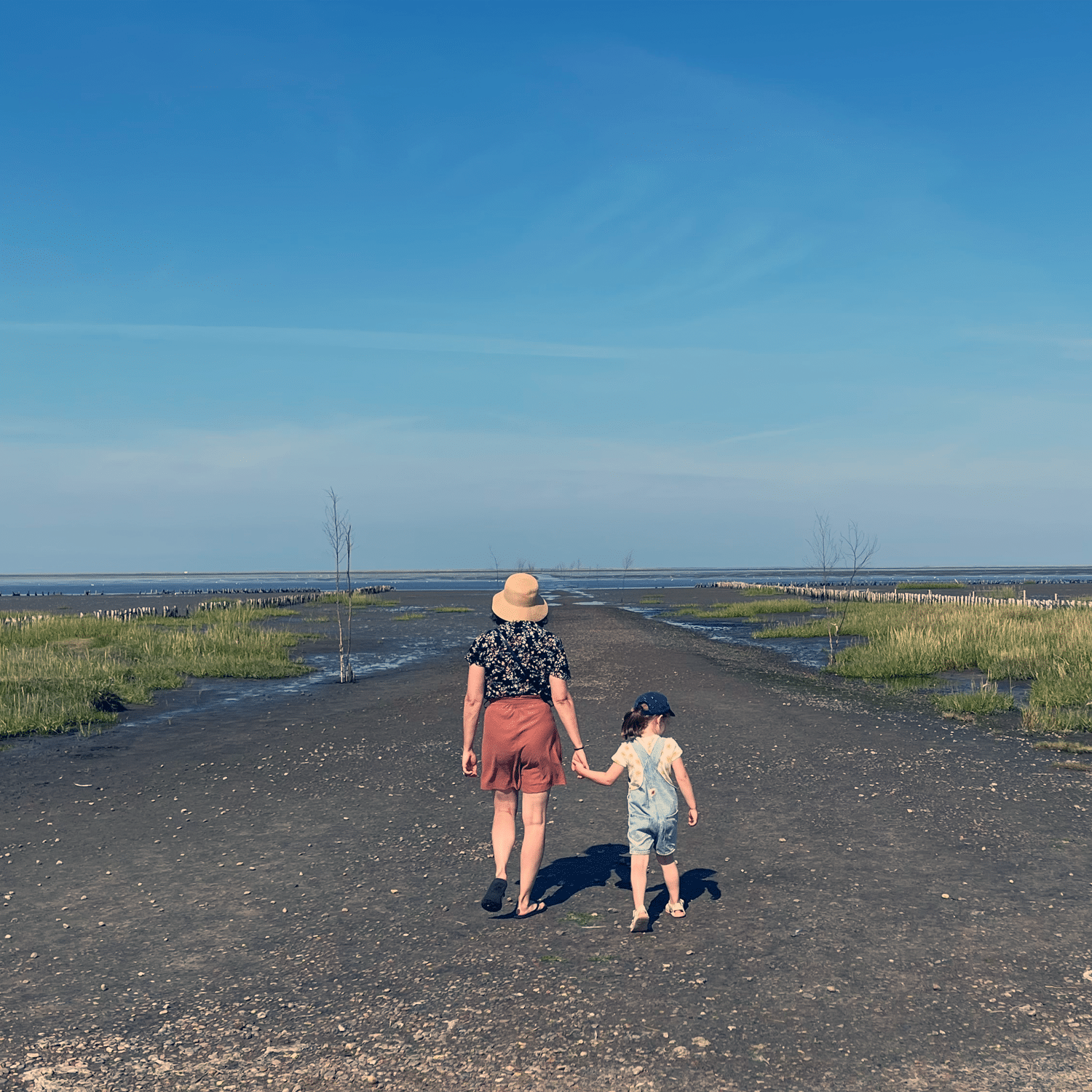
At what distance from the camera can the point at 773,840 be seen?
7.76m

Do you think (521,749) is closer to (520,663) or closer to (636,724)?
(520,663)

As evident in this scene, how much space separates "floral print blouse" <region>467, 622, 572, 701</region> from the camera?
603 centimetres

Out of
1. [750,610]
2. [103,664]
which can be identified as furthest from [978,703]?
[750,610]

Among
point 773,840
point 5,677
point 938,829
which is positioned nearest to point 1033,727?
point 938,829

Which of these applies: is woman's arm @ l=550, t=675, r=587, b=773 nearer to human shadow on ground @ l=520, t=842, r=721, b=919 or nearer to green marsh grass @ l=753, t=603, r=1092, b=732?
human shadow on ground @ l=520, t=842, r=721, b=919

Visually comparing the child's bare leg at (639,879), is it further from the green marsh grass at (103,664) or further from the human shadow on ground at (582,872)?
the green marsh grass at (103,664)

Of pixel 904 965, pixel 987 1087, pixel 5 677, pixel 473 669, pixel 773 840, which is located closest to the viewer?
pixel 987 1087

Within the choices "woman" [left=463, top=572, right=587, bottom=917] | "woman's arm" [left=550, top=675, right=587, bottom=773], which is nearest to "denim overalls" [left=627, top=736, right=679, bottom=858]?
"woman's arm" [left=550, top=675, right=587, bottom=773]

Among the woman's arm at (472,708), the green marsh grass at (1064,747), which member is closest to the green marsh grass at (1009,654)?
the green marsh grass at (1064,747)

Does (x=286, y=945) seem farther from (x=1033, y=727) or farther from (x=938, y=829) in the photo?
(x=1033, y=727)

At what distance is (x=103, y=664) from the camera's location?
20500mm

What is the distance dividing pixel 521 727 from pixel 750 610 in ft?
134

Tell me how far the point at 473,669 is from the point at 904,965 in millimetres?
3175

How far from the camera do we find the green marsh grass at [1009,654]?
14.4m
